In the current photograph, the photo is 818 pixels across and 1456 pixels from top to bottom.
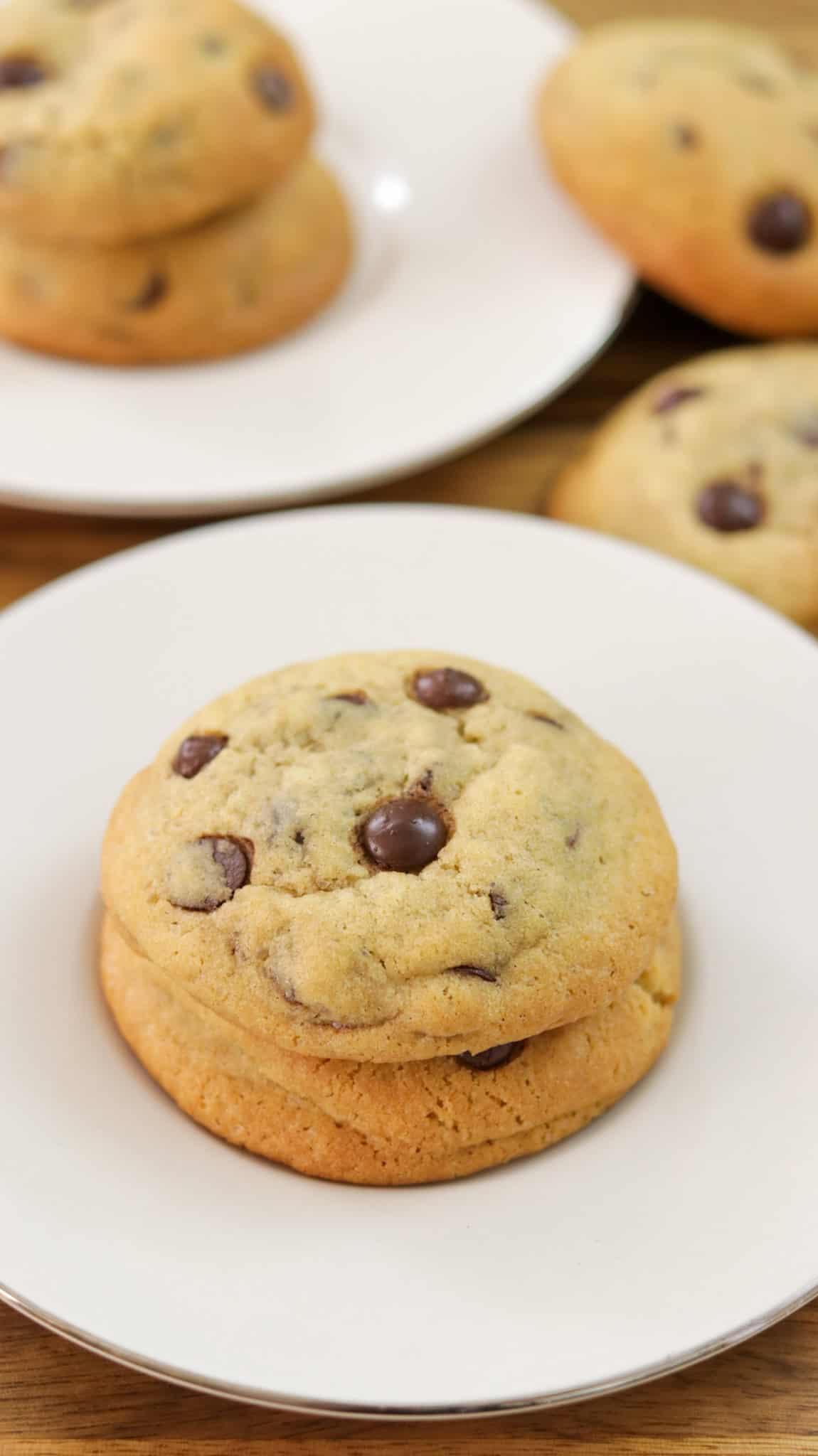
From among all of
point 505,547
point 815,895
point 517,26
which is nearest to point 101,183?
point 505,547

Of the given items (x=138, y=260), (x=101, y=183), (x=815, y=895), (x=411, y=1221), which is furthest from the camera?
(x=138, y=260)

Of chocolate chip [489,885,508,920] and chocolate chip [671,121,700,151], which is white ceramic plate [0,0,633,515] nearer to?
chocolate chip [671,121,700,151]

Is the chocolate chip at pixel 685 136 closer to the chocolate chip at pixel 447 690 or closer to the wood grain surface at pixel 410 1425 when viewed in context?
the chocolate chip at pixel 447 690

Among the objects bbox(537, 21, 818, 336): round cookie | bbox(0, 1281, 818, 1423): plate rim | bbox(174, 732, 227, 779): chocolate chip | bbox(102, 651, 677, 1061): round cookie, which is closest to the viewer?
bbox(0, 1281, 818, 1423): plate rim

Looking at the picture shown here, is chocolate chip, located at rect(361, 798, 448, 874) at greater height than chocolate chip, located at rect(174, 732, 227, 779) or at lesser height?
lesser

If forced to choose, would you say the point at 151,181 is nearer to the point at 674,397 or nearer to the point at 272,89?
the point at 272,89

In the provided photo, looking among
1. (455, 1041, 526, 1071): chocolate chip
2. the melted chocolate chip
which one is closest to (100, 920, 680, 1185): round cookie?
(455, 1041, 526, 1071): chocolate chip

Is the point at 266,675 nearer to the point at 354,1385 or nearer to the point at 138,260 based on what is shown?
the point at 354,1385

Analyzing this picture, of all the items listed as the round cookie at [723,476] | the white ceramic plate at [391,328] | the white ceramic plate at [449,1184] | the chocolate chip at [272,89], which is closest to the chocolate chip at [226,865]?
the white ceramic plate at [449,1184]
